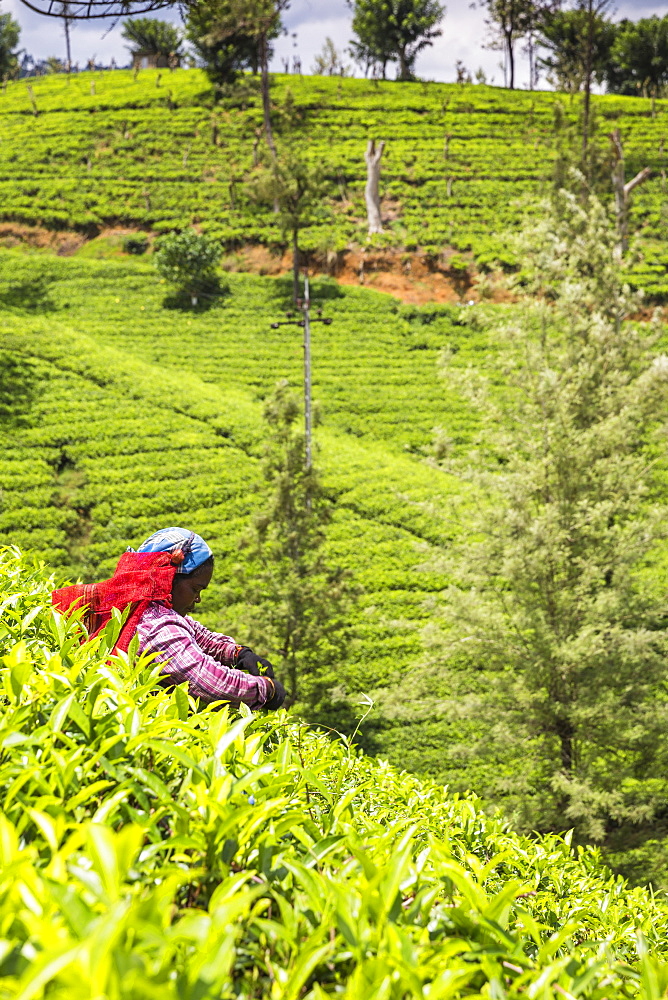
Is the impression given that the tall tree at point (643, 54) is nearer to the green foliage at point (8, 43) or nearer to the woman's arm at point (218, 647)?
the green foliage at point (8, 43)

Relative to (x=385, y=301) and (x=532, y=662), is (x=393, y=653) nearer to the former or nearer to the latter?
(x=532, y=662)

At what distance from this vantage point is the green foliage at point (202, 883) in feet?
3.09

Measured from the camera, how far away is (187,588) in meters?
2.99

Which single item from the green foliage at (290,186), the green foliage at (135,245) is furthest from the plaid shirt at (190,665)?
the green foliage at (135,245)

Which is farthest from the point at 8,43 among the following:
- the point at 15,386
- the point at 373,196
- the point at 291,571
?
the point at 291,571

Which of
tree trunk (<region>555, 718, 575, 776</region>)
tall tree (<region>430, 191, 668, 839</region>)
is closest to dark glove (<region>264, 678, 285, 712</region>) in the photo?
tall tree (<region>430, 191, 668, 839</region>)

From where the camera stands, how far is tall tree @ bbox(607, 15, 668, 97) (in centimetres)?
5747

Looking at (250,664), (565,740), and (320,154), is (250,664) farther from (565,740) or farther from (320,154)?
(320,154)

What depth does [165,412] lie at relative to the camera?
73.7 ft

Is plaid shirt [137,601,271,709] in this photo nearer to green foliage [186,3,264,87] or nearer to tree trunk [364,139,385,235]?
tree trunk [364,139,385,235]

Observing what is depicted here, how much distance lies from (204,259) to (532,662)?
2766 cm

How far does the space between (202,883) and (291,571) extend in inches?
432

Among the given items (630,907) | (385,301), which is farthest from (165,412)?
(630,907)

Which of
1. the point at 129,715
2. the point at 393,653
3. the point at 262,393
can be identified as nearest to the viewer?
the point at 129,715
